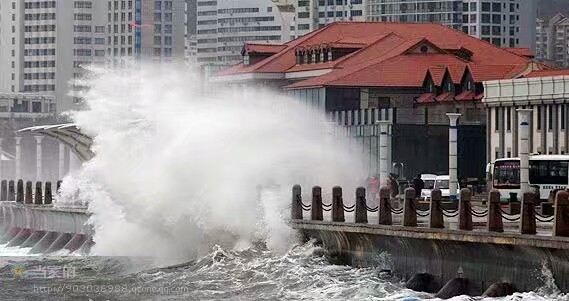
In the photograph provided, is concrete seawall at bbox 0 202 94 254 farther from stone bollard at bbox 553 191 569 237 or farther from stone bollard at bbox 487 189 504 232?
stone bollard at bbox 553 191 569 237

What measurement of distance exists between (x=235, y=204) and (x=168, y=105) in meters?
12.0

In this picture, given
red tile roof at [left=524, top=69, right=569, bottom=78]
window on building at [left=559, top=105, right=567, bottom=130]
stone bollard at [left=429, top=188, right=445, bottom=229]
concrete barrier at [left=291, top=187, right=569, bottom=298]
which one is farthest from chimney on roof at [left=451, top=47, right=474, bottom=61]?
stone bollard at [left=429, top=188, right=445, bottom=229]

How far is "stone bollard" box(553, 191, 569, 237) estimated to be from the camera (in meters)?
36.7

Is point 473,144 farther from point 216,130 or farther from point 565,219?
point 565,219

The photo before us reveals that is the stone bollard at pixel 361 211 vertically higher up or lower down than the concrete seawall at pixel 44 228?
higher up

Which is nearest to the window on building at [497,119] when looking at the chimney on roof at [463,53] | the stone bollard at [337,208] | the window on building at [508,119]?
the window on building at [508,119]

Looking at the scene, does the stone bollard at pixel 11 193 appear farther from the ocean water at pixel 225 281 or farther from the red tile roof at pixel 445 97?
the ocean water at pixel 225 281

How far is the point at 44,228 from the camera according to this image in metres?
76.4

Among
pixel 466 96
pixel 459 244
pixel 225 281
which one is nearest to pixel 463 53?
pixel 466 96

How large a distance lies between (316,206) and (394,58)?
2035 inches

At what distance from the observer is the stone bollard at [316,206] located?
48500mm

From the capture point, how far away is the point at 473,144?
8856cm

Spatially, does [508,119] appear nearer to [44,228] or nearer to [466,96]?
[466,96]

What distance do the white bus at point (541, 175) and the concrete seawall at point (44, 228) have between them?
1475cm
